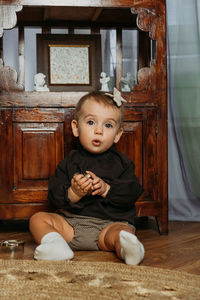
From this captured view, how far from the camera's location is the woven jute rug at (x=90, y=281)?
102 cm

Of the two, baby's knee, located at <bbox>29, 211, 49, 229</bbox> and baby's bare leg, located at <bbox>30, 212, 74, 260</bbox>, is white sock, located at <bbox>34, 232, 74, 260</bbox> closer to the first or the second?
baby's bare leg, located at <bbox>30, 212, 74, 260</bbox>

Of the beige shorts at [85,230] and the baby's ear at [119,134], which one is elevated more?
the baby's ear at [119,134]

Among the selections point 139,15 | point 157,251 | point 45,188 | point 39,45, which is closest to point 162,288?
point 157,251

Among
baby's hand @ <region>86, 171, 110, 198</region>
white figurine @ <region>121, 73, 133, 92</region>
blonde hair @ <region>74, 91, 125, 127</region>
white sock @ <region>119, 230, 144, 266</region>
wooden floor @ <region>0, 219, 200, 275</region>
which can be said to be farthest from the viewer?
white figurine @ <region>121, 73, 133, 92</region>

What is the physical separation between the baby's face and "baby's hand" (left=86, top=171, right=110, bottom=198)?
5.8 inches

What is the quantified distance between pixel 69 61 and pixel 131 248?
43.9 inches

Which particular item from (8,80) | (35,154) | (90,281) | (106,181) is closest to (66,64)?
(8,80)

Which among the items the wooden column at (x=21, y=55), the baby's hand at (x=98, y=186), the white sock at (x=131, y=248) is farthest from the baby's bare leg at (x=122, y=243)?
the wooden column at (x=21, y=55)

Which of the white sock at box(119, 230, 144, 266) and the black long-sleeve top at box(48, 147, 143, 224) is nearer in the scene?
the white sock at box(119, 230, 144, 266)

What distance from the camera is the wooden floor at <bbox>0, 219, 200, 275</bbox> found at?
4.56ft

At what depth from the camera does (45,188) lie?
184 centimetres

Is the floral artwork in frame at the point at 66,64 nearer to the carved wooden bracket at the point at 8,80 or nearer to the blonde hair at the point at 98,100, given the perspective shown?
the carved wooden bracket at the point at 8,80

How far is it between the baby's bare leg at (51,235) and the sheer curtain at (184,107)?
726 mm

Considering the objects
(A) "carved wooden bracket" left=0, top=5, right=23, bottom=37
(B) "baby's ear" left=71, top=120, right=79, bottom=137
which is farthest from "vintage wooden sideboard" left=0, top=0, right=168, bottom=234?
(B) "baby's ear" left=71, top=120, right=79, bottom=137
